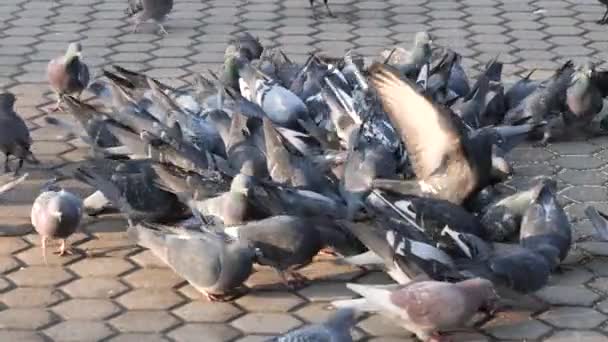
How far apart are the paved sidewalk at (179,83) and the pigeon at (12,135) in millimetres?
183

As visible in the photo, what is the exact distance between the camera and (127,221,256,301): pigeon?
17.4 feet

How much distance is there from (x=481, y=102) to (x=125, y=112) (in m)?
2.04

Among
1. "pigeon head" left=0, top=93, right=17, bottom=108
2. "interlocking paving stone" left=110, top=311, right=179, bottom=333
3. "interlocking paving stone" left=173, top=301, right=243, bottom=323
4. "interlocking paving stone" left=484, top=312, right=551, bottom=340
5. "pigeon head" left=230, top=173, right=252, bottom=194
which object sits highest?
"pigeon head" left=230, top=173, right=252, bottom=194

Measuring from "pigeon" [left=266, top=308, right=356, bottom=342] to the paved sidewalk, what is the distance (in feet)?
1.53

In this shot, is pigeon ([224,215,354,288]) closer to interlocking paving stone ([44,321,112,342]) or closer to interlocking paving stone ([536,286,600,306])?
interlocking paving stone ([44,321,112,342])

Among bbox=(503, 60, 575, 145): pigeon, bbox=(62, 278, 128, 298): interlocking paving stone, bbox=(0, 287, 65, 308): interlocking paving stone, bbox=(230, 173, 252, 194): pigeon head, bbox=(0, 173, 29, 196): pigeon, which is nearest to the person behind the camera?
bbox=(0, 287, 65, 308): interlocking paving stone

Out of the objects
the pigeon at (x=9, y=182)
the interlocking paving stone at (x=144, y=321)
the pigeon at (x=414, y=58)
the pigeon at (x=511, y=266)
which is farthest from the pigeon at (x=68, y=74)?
the pigeon at (x=511, y=266)

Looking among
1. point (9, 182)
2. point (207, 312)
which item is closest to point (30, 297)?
point (207, 312)

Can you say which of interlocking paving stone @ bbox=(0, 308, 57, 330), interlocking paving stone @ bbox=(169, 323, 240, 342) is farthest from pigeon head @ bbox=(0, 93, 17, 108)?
interlocking paving stone @ bbox=(169, 323, 240, 342)

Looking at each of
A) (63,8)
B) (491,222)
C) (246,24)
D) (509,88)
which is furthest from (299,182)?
(63,8)

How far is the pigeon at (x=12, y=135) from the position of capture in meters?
6.76

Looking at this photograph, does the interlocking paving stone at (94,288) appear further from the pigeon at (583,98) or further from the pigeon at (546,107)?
the pigeon at (583,98)

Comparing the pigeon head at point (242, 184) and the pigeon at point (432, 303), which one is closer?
the pigeon at point (432, 303)

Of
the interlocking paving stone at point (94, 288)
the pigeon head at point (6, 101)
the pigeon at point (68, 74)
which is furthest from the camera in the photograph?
the pigeon at point (68, 74)
